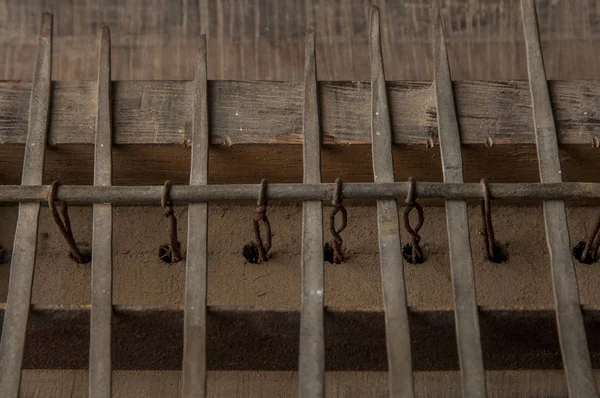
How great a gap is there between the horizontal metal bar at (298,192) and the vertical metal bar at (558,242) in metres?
0.06

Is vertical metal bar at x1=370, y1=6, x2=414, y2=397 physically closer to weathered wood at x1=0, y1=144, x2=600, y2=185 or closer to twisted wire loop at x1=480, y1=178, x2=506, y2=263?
weathered wood at x1=0, y1=144, x2=600, y2=185

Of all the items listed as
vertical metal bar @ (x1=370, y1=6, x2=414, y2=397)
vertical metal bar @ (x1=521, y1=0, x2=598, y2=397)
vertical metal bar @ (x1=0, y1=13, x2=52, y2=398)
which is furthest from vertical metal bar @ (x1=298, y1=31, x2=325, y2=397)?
vertical metal bar @ (x1=0, y1=13, x2=52, y2=398)

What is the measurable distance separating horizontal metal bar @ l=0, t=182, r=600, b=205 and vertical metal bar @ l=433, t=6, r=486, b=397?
0.05m

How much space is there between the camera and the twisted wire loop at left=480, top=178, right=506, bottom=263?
6.66 ft

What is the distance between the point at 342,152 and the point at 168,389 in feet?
2.88

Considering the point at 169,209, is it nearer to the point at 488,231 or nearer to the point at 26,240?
the point at 26,240

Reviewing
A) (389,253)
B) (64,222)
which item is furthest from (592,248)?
(64,222)

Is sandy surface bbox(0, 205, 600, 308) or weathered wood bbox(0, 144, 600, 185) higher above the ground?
weathered wood bbox(0, 144, 600, 185)

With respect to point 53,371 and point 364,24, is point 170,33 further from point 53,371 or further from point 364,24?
point 53,371

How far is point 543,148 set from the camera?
2123 mm

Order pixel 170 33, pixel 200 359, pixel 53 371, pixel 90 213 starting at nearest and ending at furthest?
1. pixel 200 359
2. pixel 53 371
3. pixel 90 213
4. pixel 170 33

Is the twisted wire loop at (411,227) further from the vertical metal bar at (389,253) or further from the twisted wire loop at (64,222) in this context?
Result: the twisted wire loop at (64,222)

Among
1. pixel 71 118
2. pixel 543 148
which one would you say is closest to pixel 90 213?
pixel 71 118

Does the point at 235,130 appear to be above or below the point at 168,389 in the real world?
above
